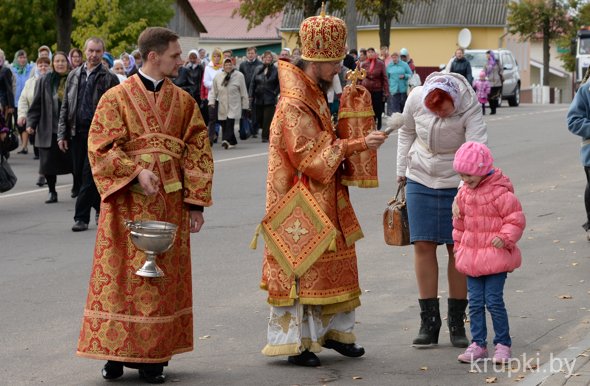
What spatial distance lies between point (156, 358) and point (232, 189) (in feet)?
34.3

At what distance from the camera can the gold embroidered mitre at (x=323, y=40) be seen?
7.54 m

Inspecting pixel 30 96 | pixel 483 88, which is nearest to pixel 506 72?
pixel 483 88

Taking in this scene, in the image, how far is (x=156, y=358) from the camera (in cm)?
718

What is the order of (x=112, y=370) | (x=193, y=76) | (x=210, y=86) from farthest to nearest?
1. (x=210, y=86)
2. (x=193, y=76)
3. (x=112, y=370)

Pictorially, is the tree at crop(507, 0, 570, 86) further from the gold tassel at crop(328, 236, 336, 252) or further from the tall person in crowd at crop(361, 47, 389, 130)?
the gold tassel at crop(328, 236, 336, 252)

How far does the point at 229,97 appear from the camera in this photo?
26.2 meters

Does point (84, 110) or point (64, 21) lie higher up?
point (64, 21)

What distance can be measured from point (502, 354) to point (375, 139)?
55.8 inches

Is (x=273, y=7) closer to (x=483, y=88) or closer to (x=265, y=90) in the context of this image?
(x=483, y=88)

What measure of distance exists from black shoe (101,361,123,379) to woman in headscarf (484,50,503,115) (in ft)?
102

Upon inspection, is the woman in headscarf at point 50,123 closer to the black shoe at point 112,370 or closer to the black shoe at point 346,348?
the black shoe at point 346,348

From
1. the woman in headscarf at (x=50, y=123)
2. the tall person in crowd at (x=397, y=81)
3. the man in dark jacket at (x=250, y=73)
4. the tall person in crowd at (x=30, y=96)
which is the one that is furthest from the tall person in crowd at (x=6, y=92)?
the tall person in crowd at (x=397, y=81)

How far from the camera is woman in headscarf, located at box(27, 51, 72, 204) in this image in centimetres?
1644

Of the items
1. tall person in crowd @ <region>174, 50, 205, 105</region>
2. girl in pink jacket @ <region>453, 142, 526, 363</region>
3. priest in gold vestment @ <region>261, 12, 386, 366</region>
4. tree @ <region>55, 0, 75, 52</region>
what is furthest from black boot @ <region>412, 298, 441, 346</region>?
tree @ <region>55, 0, 75, 52</region>
